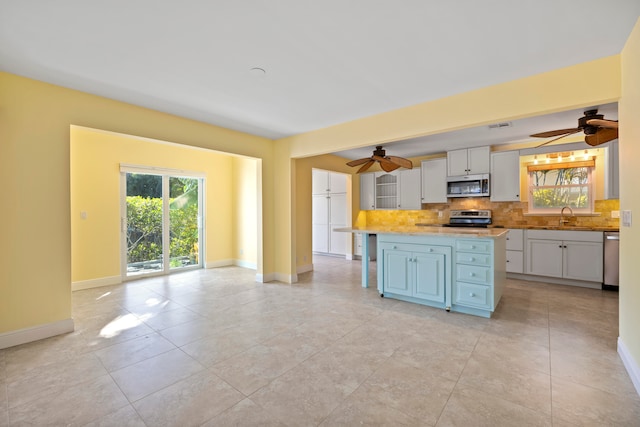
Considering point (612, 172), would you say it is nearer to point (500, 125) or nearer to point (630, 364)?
point (500, 125)

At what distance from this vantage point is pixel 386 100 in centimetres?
326

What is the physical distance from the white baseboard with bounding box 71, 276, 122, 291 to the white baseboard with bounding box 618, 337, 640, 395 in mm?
6107

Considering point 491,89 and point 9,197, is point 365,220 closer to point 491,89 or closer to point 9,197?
point 491,89

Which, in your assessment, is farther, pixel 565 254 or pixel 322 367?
pixel 565 254

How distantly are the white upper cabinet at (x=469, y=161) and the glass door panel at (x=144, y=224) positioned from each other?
560 cm

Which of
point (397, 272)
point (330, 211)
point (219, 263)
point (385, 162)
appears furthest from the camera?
point (330, 211)

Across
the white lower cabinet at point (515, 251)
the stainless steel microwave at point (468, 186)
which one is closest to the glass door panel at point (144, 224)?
the stainless steel microwave at point (468, 186)

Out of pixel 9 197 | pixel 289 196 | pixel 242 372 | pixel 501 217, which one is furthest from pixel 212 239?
pixel 501 217

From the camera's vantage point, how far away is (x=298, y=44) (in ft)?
7.08

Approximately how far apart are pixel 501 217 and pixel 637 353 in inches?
152

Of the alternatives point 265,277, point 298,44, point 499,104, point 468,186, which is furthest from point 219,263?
point 499,104

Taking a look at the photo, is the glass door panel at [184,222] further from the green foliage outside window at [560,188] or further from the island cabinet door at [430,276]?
the green foliage outside window at [560,188]

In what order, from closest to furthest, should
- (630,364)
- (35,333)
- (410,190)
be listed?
(630,364)
(35,333)
(410,190)

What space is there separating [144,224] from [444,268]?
497 cm
